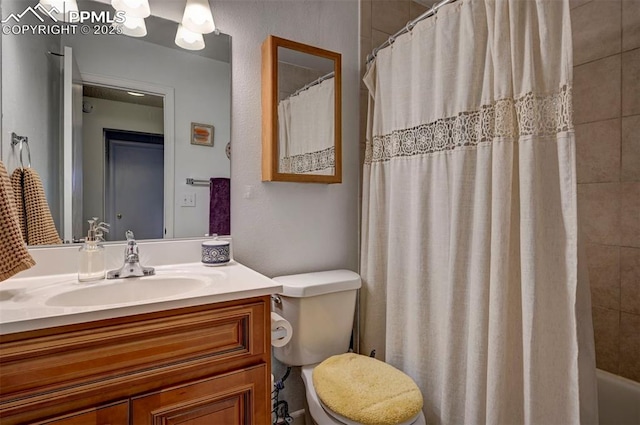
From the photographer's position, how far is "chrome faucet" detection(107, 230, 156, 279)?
1153mm

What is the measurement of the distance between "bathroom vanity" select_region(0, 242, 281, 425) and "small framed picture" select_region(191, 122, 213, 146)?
63 centimetres

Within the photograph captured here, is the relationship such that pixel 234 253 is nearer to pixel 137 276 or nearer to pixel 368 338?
pixel 137 276

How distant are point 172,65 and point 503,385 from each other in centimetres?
171

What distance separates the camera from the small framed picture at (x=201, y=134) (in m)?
1.41

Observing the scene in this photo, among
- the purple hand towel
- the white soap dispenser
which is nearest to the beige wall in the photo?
the purple hand towel

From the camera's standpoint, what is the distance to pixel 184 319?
91 cm

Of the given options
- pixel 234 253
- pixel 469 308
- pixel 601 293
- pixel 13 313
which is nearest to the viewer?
pixel 13 313

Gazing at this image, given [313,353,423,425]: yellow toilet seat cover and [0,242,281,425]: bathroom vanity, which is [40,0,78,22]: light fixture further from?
[313,353,423,425]: yellow toilet seat cover

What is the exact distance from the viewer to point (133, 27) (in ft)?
4.25

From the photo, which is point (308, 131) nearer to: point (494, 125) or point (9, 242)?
point (494, 125)

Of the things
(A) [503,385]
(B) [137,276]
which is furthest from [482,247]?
(B) [137,276]

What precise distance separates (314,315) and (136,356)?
2.49 feet

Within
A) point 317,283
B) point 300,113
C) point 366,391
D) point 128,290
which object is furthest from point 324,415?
point 300,113

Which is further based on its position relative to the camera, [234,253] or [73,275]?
[234,253]
